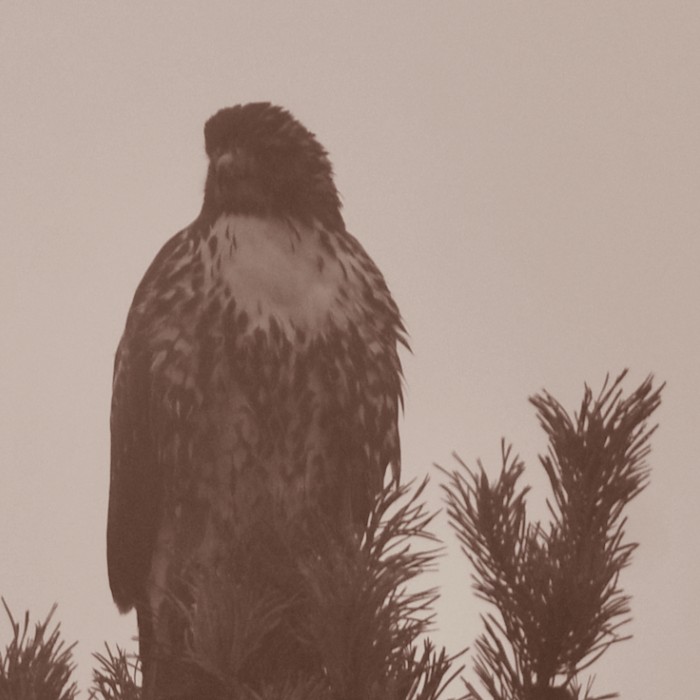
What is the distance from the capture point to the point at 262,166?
4.87 metres

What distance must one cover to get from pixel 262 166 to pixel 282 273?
1.35 ft

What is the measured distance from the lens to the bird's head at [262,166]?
481cm

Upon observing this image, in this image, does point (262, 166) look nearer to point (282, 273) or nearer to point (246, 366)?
point (282, 273)

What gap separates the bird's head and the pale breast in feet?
0.19

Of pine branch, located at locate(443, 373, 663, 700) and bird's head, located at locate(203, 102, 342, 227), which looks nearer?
pine branch, located at locate(443, 373, 663, 700)

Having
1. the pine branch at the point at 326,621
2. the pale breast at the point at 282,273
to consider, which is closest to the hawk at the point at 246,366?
the pale breast at the point at 282,273

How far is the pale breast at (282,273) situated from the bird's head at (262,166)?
6 cm

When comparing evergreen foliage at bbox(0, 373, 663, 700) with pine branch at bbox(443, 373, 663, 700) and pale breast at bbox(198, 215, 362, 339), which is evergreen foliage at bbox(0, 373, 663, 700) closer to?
pine branch at bbox(443, 373, 663, 700)

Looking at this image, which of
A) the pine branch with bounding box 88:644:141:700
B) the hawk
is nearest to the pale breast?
the hawk

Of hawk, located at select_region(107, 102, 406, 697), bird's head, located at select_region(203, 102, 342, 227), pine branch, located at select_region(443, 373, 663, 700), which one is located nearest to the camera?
pine branch, located at select_region(443, 373, 663, 700)

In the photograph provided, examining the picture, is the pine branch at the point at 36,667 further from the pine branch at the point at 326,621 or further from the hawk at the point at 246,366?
the hawk at the point at 246,366

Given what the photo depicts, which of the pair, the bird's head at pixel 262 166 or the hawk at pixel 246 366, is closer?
the hawk at pixel 246 366

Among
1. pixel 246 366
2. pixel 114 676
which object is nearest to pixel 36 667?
pixel 114 676

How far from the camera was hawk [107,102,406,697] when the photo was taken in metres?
4.52
